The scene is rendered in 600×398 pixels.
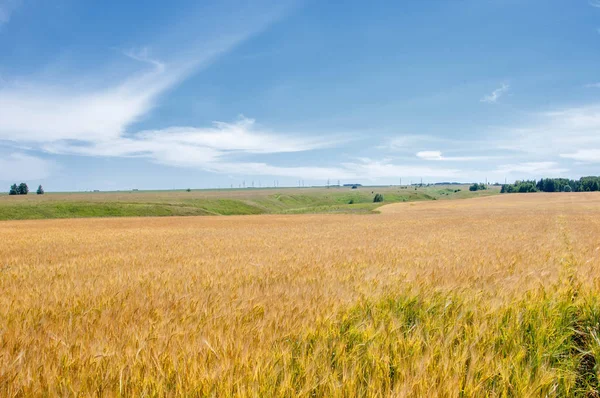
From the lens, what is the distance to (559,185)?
158125 mm

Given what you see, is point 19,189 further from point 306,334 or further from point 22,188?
point 306,334

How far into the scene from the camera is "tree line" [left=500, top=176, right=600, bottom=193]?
14962 cm

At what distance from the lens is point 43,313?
343 cm

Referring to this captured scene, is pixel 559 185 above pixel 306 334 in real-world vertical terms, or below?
above

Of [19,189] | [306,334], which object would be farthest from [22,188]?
[306,334]

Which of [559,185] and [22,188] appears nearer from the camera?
[22,188]

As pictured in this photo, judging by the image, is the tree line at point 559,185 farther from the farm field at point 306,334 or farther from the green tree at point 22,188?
the green tree at point 22,188

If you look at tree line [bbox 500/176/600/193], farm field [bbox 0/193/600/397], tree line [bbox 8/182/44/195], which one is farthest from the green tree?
tree line [bbox 500/176/600/193]

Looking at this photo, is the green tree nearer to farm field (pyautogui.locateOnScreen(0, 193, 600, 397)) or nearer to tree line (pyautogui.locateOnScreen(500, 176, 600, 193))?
farm field (pyautogui.locateOnScreen(0, 193, 600, 397))

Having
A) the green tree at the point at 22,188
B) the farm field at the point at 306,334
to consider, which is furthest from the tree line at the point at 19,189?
the farm field at the point at 306,334

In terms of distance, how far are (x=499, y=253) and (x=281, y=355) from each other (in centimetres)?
759

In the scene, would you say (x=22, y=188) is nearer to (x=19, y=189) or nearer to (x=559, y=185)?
(x=19, y=189)

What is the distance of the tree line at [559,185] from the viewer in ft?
491

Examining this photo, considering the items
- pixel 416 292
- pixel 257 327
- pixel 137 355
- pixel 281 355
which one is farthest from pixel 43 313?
pixel 416 292
